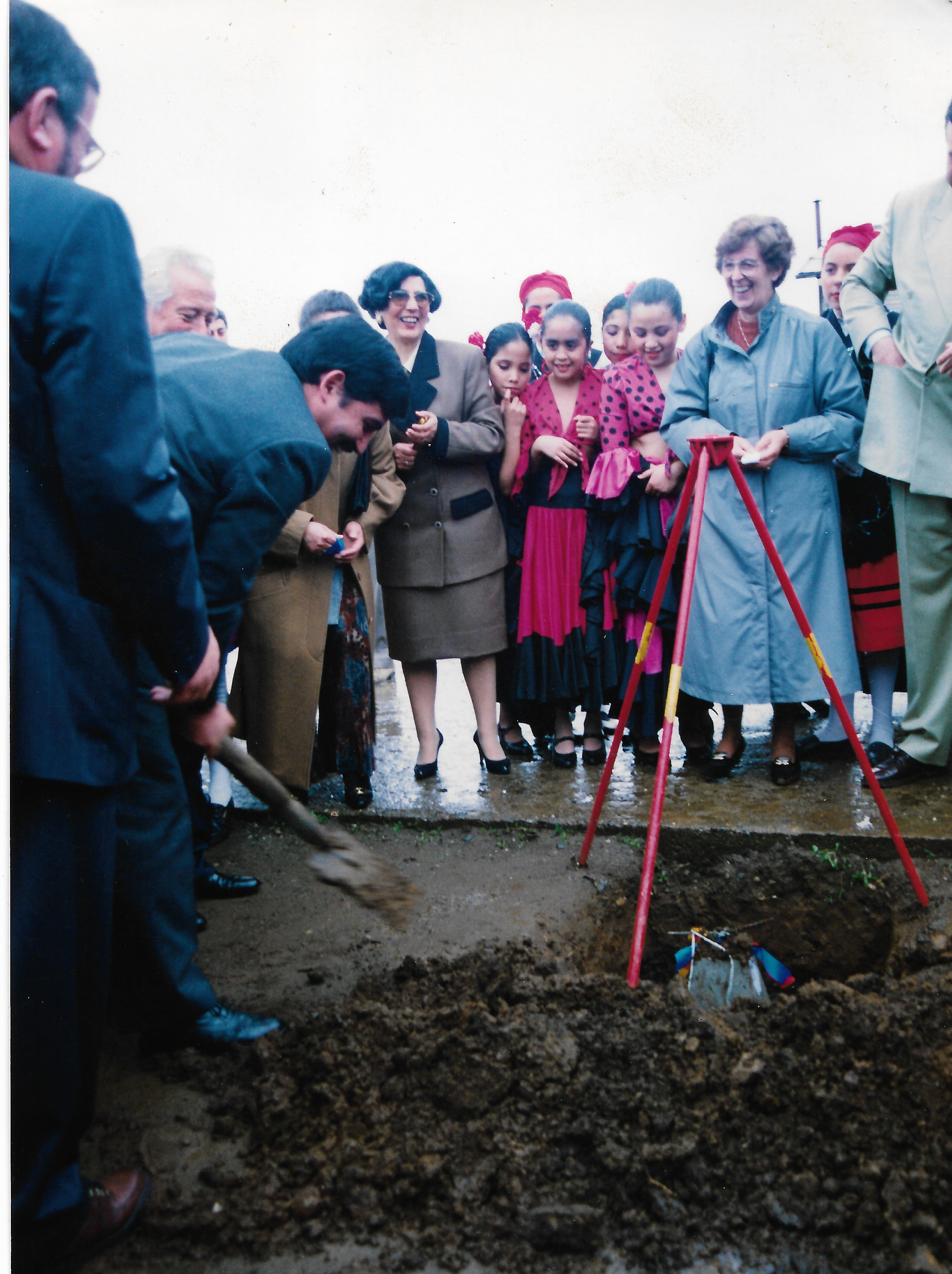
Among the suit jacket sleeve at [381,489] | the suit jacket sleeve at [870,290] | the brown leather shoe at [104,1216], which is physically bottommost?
the brown leather shoe at [104,1216]

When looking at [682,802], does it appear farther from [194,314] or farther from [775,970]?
[194,314]

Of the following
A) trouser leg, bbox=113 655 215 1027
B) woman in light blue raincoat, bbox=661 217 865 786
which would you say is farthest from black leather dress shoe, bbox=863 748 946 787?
trouser leg, bbox=113 655 215 1027

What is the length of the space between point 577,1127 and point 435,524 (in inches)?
93.8

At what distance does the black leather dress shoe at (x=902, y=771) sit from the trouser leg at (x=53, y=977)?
2.67 metres

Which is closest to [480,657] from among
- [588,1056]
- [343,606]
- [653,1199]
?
[343,606]

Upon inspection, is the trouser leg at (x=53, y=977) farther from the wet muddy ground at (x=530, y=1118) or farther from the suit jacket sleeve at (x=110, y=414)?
the suit jacket sleeve at (x=110, y=414)

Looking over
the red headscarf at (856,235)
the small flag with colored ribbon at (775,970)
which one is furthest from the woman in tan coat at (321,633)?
the red headscarf at (856,235)

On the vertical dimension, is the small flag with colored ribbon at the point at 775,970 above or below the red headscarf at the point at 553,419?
below

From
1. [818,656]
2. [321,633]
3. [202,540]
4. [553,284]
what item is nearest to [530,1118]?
[202,540]

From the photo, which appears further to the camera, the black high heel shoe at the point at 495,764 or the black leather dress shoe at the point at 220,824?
the black high heel shoe at the point at 495,764

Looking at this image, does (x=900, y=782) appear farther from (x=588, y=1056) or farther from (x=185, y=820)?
(x=185, y=820)

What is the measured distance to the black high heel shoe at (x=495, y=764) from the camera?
3.75 m

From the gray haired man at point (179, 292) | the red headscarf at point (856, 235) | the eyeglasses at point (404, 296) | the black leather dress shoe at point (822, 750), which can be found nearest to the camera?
the gray haired man at point (179, 292)

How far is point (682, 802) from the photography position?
327cm
